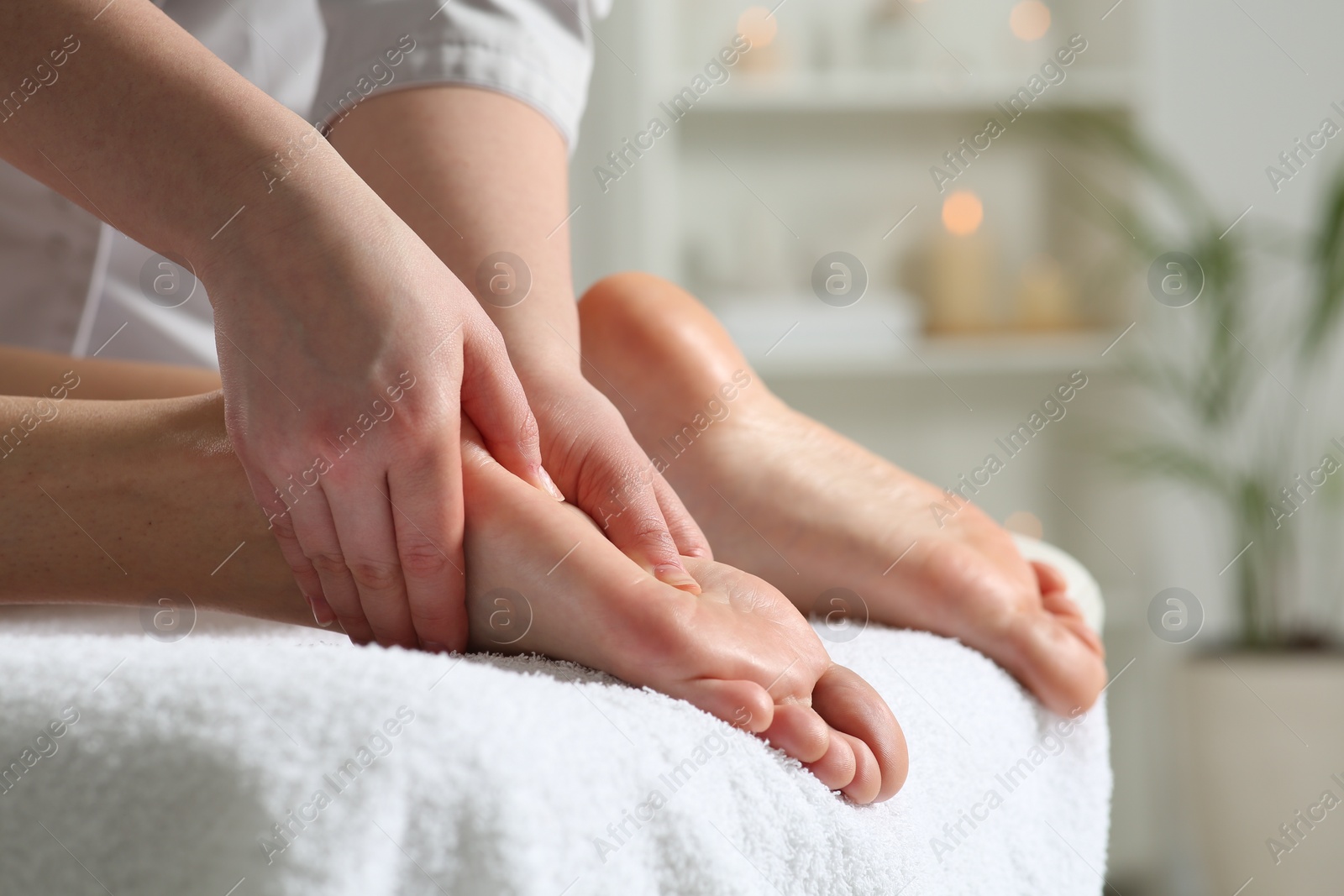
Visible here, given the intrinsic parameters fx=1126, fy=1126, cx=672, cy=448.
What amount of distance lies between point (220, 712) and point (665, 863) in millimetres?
135

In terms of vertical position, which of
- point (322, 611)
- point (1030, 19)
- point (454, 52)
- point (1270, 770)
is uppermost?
point (1030, 19)

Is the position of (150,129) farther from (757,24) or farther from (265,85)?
(757,24)

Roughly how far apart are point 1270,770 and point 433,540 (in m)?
1.56

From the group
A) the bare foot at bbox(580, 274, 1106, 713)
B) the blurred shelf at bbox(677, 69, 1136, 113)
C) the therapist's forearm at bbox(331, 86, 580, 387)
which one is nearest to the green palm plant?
the blurred shelf at bbox(677, 69, 1136, 113)

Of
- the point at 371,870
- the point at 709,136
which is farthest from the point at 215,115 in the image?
the point at 709,136

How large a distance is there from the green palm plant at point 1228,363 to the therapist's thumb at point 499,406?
149 cm

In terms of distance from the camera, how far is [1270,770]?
5.31 feet

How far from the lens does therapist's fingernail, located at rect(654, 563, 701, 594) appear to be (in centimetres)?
48

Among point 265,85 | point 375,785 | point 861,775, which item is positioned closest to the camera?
point 375,785

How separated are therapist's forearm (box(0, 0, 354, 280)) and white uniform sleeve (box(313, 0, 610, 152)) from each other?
266 mm

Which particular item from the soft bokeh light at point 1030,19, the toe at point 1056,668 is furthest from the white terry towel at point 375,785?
the soft bokeh light at point 1030,19

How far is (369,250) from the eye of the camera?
412 mm

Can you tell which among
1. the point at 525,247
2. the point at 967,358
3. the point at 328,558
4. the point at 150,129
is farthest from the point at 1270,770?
the point at 150,129

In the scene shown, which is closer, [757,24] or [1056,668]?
[1056,668]
